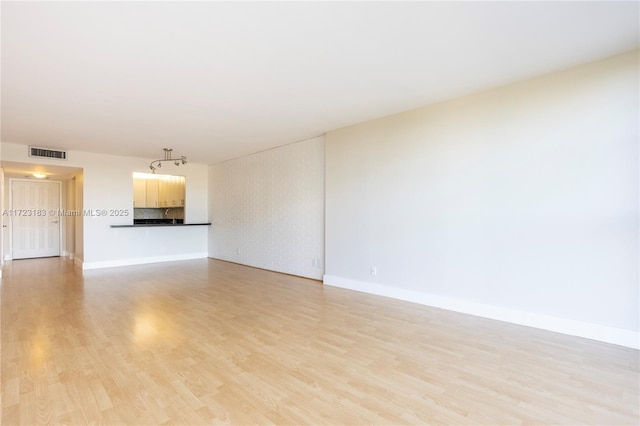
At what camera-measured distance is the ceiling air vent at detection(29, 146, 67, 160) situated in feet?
18.9

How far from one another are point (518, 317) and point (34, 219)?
35.9 feet

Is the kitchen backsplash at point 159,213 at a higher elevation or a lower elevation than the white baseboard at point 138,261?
higher

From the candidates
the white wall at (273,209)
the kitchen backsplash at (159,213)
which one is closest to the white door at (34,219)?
the kitchen backsplash at (159,213)

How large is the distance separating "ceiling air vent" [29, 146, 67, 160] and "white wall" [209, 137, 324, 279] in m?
3.11

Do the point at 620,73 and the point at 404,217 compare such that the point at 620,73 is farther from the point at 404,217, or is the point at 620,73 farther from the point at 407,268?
the point at 407,268

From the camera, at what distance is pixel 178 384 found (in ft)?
6.85

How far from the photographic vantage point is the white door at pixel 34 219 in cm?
783

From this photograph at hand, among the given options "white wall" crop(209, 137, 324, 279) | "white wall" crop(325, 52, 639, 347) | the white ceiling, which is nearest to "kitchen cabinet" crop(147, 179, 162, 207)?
"white wall" crop(209, 137, 324, 279)

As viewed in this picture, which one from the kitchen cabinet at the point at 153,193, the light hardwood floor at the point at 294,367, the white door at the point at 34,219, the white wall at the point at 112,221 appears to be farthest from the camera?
the kitchen cabinet at the point at 153,193

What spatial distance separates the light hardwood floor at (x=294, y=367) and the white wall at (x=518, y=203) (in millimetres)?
360

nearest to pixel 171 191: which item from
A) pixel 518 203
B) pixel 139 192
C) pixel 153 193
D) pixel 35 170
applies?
pixel 153 193

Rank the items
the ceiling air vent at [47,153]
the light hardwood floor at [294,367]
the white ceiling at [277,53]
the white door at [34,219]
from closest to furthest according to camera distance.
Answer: the light hardwood floor at [294,367] → the white ceiling at [277,53] → the ceiling air vent at [47,153] → the white door at [34,219]

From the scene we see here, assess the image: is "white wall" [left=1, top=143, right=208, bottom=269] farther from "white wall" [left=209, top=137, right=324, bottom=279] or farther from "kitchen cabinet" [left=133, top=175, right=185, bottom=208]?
"white wall" [left=209, top=137, right=324, bottom=279]

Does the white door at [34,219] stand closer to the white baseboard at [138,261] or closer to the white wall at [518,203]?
the white baseboard at [138,261]
